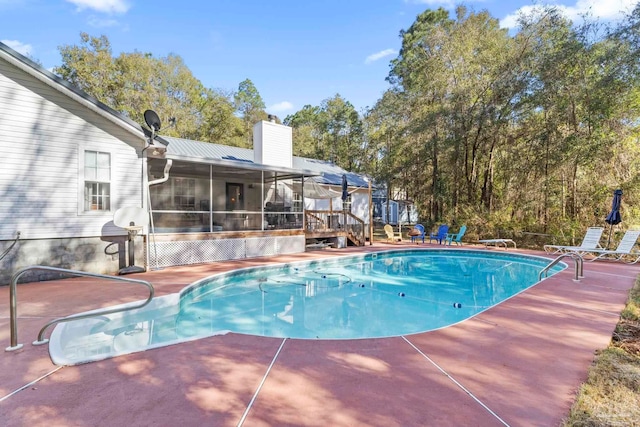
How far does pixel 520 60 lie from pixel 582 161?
17.9 feet

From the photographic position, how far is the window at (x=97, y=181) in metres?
8.17

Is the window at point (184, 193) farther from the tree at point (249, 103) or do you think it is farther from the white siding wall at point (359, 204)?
the tree at point (249, 103)

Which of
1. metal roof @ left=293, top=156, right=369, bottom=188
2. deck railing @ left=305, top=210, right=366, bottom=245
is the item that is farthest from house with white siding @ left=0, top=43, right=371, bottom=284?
metal roof @ left=293, top=156, right=369, bottom=188

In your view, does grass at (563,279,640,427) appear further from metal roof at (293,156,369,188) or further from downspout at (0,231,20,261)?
metal roof at (293,156,369,188)

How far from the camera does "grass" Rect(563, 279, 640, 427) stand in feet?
7.95

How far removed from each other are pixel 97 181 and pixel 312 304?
21.3 ft

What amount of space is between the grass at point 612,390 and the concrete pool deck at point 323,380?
0.37 feet

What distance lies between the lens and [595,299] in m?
6.06

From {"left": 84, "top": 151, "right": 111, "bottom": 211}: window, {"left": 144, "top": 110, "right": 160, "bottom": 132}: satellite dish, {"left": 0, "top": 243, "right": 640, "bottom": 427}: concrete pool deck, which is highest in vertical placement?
{"left": 144, "top": 110, "right": 160, "bottom": 132}: satellite dish

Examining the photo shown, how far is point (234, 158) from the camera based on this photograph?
1491 cm

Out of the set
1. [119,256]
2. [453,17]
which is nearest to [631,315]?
[119,256]

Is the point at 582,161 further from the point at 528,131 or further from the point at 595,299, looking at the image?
the point at 595,299

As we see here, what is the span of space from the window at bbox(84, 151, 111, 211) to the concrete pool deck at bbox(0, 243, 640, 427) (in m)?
4.05

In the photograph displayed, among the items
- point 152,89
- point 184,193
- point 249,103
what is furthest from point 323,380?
point 249,103
